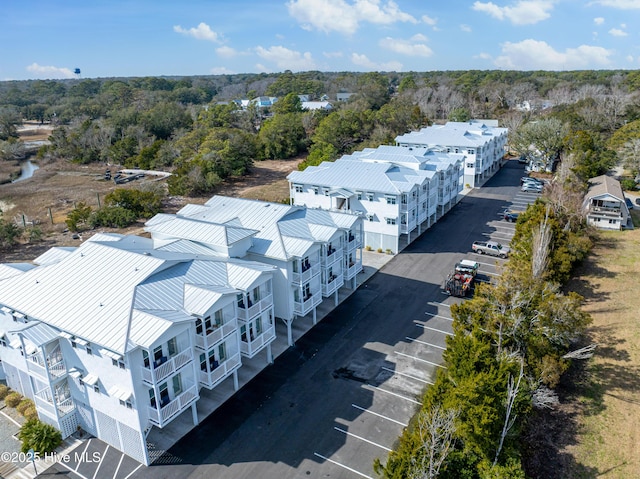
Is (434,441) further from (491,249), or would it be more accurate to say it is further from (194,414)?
(491,249)

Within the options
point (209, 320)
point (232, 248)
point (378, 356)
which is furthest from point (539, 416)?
point (232, 248)

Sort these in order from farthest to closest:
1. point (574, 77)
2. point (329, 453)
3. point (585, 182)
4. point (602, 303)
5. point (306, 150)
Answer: point (574, 77)
point (306, 150)
point (585, 182)
point (602, 303)
point (329, 453)

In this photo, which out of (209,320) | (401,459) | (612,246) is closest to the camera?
(401,459)

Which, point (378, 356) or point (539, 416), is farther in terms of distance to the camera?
point (378, 356)

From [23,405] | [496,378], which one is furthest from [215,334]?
[496,378]

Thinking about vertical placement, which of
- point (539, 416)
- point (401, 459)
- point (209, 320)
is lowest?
point (539, 416)

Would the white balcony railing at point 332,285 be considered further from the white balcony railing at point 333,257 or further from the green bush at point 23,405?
the green bush at point 23,405

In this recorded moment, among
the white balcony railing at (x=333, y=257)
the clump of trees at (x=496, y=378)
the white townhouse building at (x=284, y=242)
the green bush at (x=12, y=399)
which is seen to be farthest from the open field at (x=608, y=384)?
the green bush at (x=12, y=399)

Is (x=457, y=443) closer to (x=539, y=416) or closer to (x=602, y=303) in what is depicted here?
(x=539, y=416)
